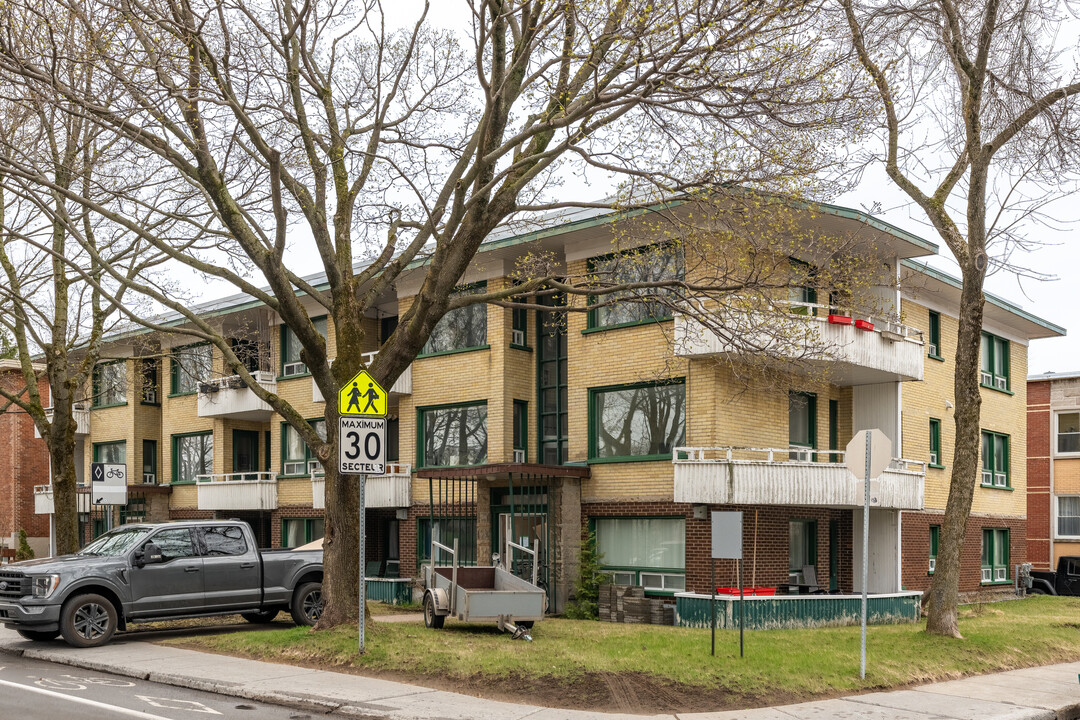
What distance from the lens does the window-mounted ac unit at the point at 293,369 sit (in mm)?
34562

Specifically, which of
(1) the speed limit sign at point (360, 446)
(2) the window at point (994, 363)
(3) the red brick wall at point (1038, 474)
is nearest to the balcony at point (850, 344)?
(2) the window at point (994, 363)

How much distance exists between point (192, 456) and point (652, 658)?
91.1ft

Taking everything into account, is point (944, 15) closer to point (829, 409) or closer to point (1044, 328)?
point (829, 409)

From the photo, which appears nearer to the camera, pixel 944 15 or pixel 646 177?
pixel 646 177

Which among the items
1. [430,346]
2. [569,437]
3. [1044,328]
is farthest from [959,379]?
[1044,328]

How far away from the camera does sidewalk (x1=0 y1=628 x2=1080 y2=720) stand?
11898mm

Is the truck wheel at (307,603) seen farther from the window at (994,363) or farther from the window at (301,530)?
the window at (994,363)

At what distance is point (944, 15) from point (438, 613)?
520 inches

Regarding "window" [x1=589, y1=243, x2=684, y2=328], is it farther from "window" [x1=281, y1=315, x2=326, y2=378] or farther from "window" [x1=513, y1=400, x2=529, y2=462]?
"window" [x1=281, y1=315, x2=326, y2=378]

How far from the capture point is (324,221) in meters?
17.8

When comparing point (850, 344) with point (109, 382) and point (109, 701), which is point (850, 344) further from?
point (109, 382)

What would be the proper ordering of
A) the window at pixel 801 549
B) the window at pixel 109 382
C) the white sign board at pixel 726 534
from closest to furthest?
1. the white sign board at pixel 726 534
2. the window at pixel 801 549
3. the window at pixel 109 382

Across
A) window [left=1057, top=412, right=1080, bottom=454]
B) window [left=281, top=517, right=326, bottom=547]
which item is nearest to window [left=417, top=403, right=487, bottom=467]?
window [left=281, top=517, right=326, bottom=547]

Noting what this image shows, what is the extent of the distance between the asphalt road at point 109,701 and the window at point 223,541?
14.1 ft
